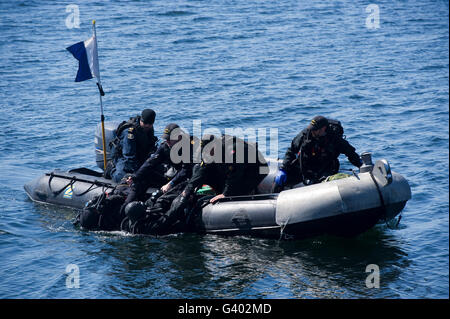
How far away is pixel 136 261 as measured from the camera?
29.2 ft

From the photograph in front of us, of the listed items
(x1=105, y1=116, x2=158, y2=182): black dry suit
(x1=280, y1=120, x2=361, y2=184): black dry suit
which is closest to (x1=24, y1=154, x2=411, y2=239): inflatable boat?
(x1=280, y1=120, x2=361, y2=184): black dry suit

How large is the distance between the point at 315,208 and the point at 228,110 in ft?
26.1

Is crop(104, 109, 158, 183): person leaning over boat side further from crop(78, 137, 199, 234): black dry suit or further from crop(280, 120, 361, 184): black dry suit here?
crop(280, 120, 361, 184): black dry suit

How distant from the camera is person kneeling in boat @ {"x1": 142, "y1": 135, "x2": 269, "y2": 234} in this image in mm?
8906

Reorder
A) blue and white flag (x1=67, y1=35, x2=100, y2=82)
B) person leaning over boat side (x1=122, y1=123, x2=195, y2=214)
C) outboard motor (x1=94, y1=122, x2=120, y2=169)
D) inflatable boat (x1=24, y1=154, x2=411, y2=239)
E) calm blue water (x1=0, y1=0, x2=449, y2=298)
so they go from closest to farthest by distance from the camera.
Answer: inflatable boat (x1=24, y1=154, x2=411, y2=239)
calm blue water (x1=0, y1=0, x2=449, y2=298)
person leaning over boat side (x1=122, y1=123, x2=195, y2=214)
blue and white flag (x1=67, y1=35, x2=100, y2=82)
outboard motor (x1=94, y1=122, x2=120, y2=169)

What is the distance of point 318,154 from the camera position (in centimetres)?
907

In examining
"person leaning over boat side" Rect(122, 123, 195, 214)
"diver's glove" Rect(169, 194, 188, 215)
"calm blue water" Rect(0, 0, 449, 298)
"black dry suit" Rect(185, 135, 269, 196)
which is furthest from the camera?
"person leaning over boat side" Rect(122, 123, 195, 214)

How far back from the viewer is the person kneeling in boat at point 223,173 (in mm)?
8906

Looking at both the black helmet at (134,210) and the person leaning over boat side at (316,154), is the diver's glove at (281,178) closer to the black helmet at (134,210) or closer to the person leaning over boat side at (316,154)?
the person leaning over boat side at (316,154)

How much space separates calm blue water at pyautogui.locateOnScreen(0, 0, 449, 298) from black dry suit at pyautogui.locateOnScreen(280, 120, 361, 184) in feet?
3.17
